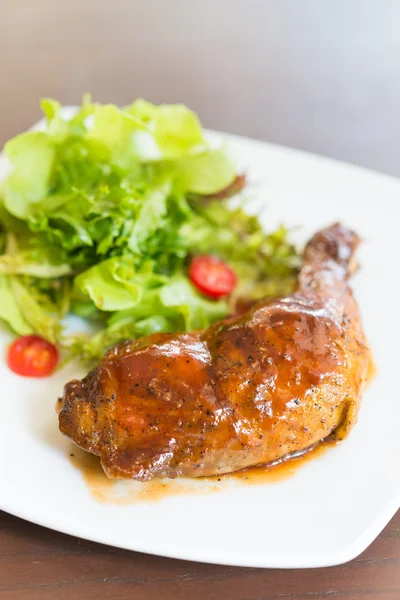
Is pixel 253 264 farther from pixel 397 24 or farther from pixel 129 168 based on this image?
pixel 397 24

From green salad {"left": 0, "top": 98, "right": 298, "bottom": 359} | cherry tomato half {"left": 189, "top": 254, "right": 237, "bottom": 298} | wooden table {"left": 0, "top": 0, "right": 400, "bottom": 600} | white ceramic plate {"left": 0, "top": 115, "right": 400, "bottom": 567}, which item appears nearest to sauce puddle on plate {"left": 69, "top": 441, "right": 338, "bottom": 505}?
white ceramic plate {"left": 0, "top": 115, "right": 400, "bottom": 567}

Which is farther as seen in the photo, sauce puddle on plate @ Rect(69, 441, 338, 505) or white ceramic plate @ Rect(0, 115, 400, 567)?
sauce puddle on plate @ Rect(69, 441, 338, 505)

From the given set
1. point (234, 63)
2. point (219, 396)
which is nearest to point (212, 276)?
point (219, 396)

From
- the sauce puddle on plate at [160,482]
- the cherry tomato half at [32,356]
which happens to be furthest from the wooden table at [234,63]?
the sauce puddle on plate at [160,482]

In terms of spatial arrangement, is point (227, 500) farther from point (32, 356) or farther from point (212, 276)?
point (212, 276)

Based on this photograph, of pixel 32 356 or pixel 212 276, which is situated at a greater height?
pixel 212 276

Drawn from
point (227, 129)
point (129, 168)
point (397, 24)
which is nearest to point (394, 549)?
point (129, 168)

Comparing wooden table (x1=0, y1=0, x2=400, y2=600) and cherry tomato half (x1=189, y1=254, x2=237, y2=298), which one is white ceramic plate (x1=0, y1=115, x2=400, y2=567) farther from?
wooden table (x1=0, y1=0, x2=400, y2=600)
